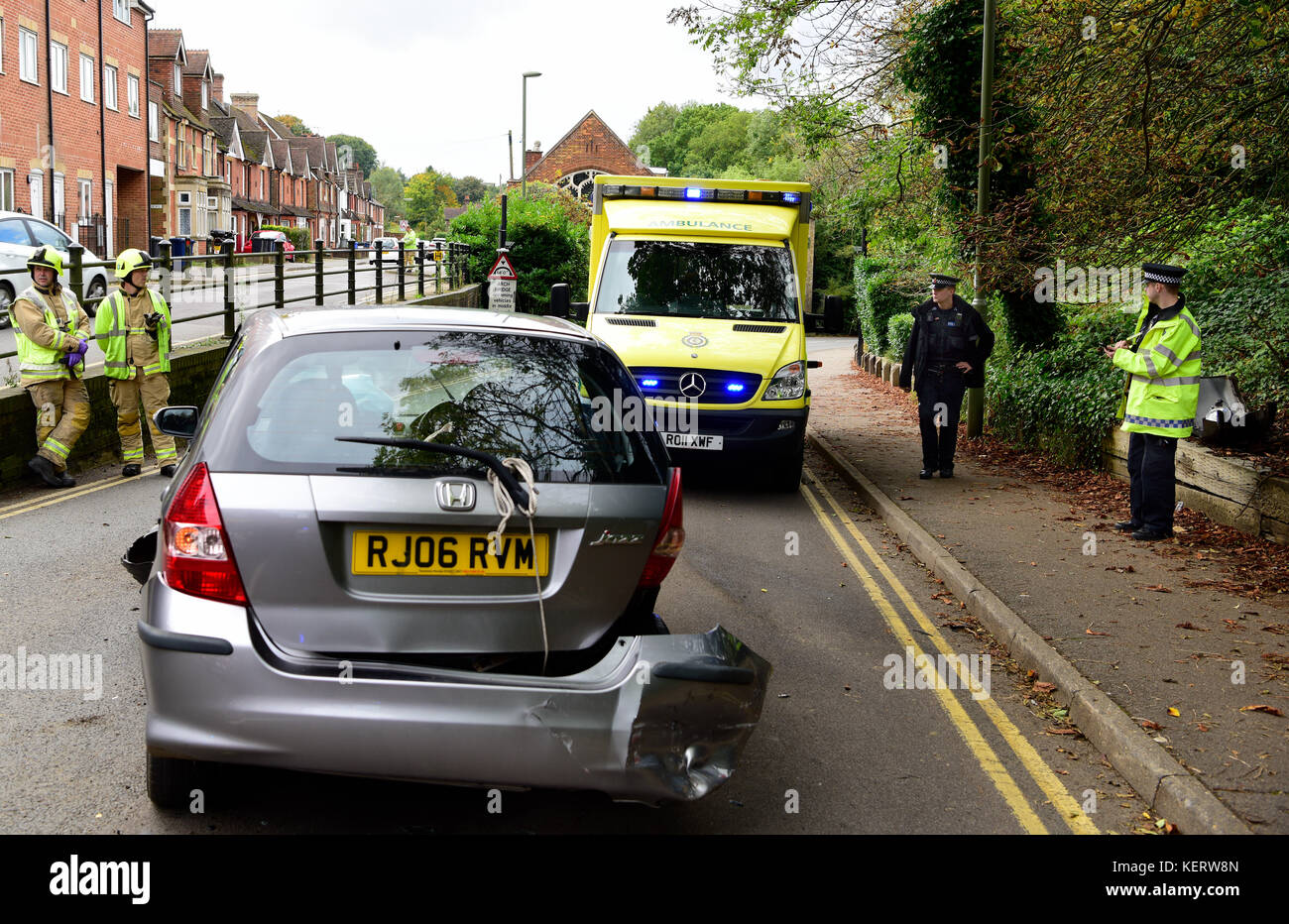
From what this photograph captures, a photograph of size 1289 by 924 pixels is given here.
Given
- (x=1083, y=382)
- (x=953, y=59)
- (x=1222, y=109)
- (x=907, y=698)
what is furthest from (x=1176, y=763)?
(x=953, y=59)

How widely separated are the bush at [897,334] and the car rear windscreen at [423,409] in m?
20.6

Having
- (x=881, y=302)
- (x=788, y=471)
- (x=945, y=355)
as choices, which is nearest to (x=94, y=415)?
(x=788, y=471)

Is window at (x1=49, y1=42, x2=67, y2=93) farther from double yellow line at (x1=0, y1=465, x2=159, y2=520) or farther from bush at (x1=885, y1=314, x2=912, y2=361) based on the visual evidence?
double yellow line at (x1=0, y1=465, x2=159, y2=520)

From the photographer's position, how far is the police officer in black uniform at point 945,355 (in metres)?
11.9

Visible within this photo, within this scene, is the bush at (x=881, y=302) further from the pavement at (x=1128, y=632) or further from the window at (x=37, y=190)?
the window at (x=37, y=190)

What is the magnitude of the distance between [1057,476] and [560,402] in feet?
30.3

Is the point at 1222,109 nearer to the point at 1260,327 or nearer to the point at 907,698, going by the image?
the point at 1260,327

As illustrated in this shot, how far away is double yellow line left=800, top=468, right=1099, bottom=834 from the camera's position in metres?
4.39

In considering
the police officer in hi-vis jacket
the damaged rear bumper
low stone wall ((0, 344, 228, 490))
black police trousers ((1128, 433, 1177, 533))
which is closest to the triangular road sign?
low stone wall ((0, 344, 228, 490))

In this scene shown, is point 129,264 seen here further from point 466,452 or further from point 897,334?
point 897,334

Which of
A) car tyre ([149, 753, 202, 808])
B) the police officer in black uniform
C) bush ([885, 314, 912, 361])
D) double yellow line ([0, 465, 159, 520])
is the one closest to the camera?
car tyre ([149, 753, 202, 808])

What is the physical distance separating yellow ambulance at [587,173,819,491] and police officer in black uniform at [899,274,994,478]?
53.0 inches

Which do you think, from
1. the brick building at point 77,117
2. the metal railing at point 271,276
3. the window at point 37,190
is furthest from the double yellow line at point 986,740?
the window at point 37,190

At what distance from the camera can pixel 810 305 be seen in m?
12.6
